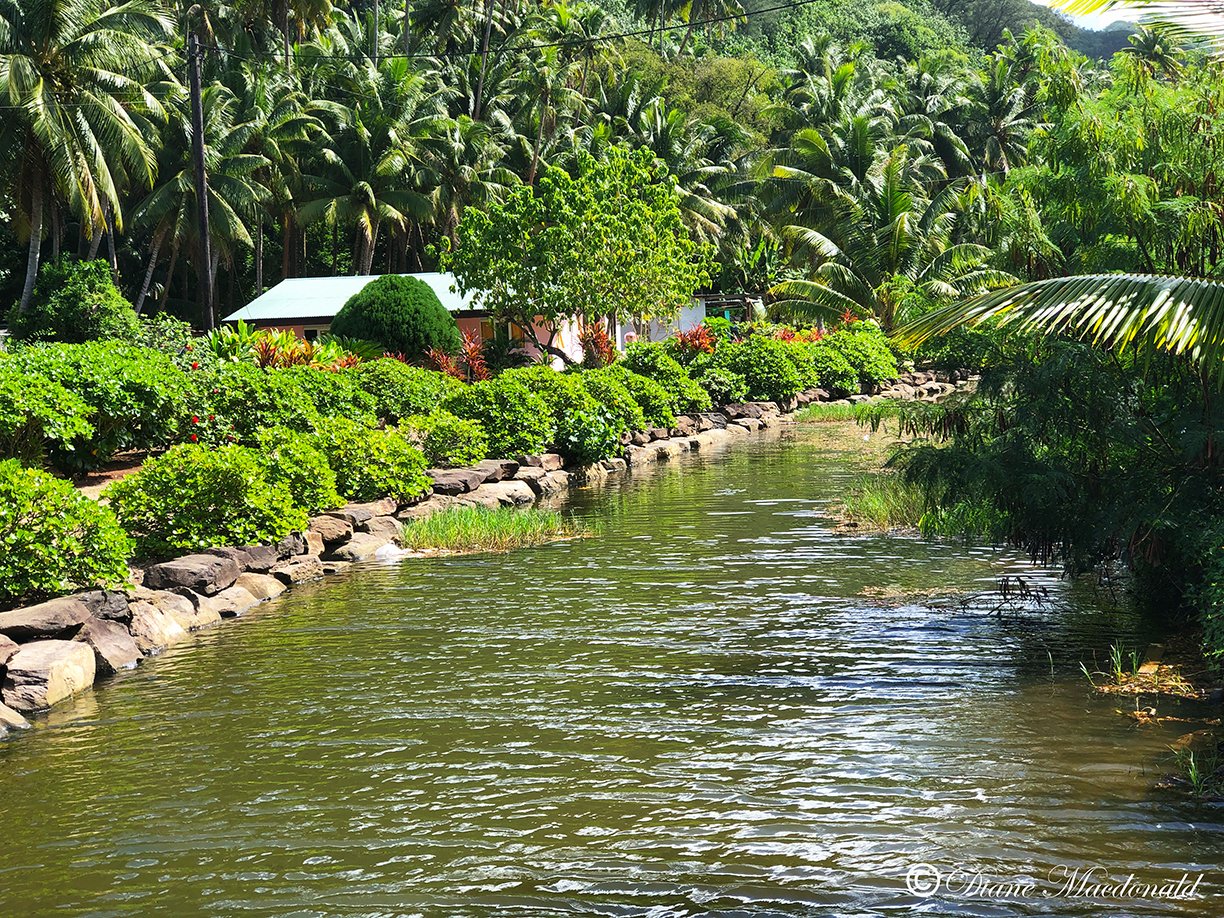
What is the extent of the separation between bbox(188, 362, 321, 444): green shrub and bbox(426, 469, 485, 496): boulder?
1.85m

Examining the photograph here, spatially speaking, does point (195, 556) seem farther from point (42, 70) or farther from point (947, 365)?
point (42, 70)

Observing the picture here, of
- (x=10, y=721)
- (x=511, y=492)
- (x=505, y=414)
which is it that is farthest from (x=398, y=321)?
(x=10, y=721)

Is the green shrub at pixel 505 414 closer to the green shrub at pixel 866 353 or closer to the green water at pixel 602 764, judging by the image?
the green water at pixel 602 764

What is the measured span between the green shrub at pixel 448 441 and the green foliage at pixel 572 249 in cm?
1221

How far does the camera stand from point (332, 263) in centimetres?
6162

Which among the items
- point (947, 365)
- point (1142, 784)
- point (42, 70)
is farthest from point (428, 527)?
point (42, 70)

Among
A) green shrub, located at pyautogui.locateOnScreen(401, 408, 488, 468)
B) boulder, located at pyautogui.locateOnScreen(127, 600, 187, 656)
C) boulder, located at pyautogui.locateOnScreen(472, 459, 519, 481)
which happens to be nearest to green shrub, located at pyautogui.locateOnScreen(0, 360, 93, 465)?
boulder, located at pyautogui.locateOnScreen(127, 600, 187, 656)

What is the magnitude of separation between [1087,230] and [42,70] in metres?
35.9

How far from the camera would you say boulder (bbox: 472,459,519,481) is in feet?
61.6

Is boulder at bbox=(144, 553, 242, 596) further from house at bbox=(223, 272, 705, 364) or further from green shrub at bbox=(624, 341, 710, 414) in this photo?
house at bbox=(223, 272, 705, 364)

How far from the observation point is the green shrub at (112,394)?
16156mm

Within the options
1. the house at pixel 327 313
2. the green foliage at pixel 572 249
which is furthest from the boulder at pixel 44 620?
the house at pixel 327 313

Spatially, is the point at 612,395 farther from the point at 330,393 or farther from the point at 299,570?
the point at 299,570

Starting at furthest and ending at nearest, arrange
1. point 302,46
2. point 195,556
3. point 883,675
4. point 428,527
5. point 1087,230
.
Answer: point 302,46, point 428,527, point 195,556, point 1087,230, point 883,675
